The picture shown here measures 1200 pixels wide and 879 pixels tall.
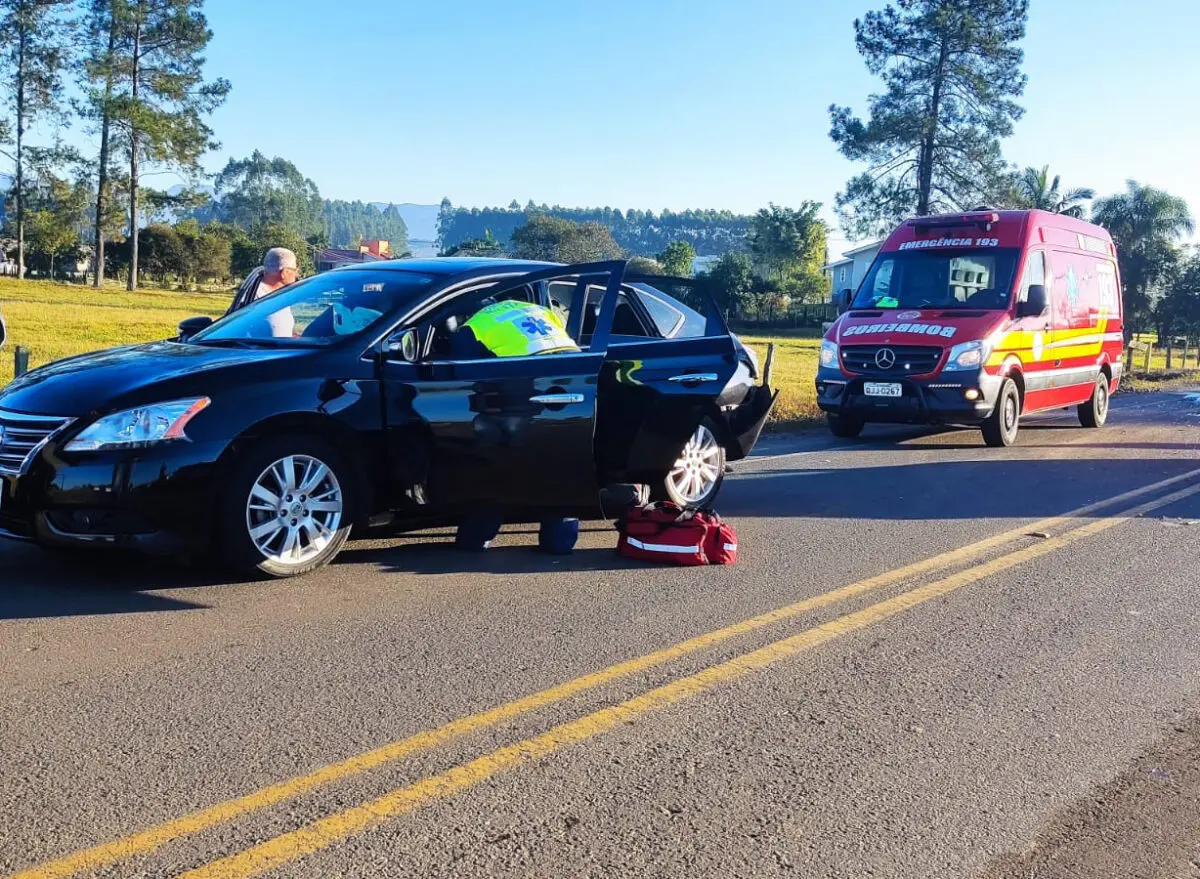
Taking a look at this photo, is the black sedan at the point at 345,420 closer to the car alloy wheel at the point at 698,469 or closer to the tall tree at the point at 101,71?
the car alloy wheel at the point at 698,469

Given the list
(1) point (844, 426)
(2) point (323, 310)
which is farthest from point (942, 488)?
(2) point (323, 310)

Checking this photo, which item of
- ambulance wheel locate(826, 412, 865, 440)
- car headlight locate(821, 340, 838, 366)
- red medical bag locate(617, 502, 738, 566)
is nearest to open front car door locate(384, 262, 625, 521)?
red medical bag locate(617, 502, 738, 566)

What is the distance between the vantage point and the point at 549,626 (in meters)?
4.84

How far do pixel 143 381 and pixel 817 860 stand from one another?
12.1ft

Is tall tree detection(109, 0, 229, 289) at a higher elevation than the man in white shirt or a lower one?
higher

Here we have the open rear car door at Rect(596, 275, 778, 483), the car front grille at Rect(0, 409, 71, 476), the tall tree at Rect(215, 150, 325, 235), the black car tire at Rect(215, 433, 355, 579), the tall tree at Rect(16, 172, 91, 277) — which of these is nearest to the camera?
the car front grille at Rect(0, 409, 71, 476)

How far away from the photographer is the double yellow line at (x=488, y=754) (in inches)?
109

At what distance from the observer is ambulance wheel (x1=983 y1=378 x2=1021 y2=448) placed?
11.6m

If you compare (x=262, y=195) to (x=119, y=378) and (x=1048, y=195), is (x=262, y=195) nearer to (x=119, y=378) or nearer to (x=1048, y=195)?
(x=1048, y=195)

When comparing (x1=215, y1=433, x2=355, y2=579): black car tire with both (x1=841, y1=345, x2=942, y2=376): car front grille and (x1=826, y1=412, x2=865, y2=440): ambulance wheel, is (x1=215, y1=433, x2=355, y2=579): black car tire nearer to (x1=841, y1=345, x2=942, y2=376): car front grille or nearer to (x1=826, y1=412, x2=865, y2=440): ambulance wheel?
(x1=841, y1=345, x2=942, y2=376): car front grille

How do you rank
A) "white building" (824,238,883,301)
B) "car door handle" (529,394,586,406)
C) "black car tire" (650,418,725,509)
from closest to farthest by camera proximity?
"car door handle" (529,394,586,406) < "black car tire" (650,418,725,509) < "white building" (824,238,883,301)

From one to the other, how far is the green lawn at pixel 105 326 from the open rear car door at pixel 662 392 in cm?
658

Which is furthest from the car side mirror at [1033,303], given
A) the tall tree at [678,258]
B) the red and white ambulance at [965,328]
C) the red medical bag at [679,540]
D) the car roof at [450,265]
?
the tall tree at [678,258]

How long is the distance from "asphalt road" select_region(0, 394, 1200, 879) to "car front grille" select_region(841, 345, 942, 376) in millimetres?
4779
